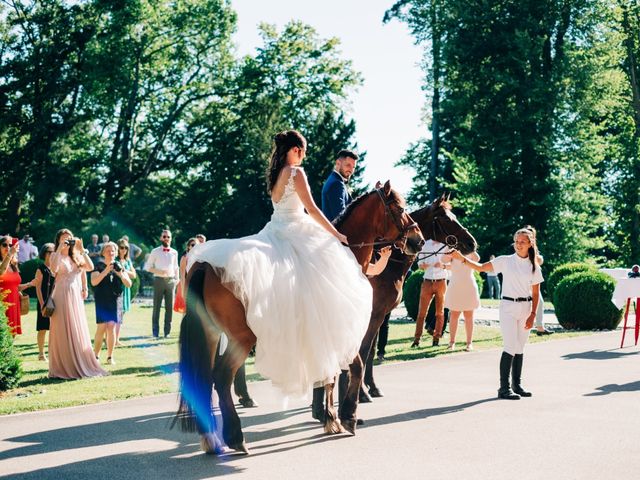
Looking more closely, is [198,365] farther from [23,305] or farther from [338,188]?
[23,305]

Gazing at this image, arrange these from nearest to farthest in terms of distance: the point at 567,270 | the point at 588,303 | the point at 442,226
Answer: the point at 442,226
the point at 588,303
the point at 567,270

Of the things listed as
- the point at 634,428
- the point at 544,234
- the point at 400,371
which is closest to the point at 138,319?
the point at 400,371

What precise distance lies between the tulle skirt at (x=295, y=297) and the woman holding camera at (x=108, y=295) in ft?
24.0

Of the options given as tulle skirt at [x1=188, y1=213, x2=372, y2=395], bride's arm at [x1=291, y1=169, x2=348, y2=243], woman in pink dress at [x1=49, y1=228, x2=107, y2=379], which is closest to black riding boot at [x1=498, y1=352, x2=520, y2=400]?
tulle skirt at [x1=188, y1=213, x2=372, y2=395]

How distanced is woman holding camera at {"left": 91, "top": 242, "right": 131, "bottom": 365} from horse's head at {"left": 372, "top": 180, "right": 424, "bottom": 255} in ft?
23.7

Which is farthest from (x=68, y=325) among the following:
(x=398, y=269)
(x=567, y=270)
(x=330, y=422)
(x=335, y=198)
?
(x=567, y=270)

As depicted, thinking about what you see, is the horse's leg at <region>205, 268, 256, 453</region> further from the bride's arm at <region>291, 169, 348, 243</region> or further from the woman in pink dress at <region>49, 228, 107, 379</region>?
the woman in pink dress at <region>49, 228, 107, 379</region>

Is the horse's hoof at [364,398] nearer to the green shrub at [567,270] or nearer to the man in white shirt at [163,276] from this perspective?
the man in white shirt at [163,276]

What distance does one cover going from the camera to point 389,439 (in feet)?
24.8

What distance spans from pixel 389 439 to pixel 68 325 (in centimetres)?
682

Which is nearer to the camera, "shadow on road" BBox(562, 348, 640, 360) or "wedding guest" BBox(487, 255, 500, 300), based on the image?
"shadow on road" BBox(562, 348, 640, 360)

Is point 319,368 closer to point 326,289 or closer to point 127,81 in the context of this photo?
point 326,289

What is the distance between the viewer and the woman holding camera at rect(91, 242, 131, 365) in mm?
13945

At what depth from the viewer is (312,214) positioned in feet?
24.4
